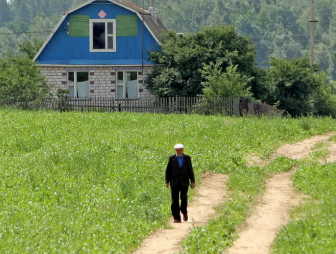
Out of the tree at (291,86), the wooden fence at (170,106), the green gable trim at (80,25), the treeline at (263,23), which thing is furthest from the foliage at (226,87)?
the treeline at (263,23)

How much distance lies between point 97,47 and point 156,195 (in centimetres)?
2813

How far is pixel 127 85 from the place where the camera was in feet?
149

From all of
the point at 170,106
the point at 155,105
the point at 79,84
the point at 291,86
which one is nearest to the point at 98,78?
the point at 79,84

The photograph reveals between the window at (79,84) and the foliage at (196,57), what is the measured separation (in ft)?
15.0

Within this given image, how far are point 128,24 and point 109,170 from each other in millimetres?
25522

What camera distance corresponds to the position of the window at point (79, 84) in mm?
45188

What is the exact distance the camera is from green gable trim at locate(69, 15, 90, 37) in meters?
44.8

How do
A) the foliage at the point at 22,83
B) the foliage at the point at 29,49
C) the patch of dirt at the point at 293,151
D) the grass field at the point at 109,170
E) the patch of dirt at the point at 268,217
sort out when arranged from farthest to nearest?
1. the foliage at the point at 29,49
2. the foliage at the point at 22,83
3. the patch of dirt at the point at 293,151
4. the grass field at the point at 109,170
5. the patch of dirt at the point at 268,217

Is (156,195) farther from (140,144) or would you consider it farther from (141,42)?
(141,42)

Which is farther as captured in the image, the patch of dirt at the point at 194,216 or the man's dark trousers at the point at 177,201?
the man's dark trousers at the point at 177,201

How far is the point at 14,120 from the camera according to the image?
30484 millimetres

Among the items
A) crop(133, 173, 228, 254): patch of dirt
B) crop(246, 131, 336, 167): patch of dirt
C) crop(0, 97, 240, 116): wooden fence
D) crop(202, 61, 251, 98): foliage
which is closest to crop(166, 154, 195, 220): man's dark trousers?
crop(133, 173, 228, 254): patch of dirt

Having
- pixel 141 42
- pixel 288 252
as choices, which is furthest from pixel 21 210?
pixel 141 42

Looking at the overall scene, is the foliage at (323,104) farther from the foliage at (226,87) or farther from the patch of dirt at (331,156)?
the patch of dirt at (331,156)
